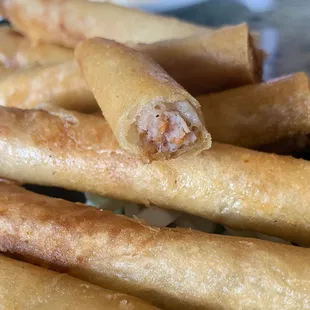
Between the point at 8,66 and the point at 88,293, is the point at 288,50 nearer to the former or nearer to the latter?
the point at 8,66

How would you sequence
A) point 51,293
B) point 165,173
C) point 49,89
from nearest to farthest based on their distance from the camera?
1. point 51,293
2. point 165,173
3. point 49,89

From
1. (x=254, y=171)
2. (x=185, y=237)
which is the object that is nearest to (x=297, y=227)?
(x=254, y=171)

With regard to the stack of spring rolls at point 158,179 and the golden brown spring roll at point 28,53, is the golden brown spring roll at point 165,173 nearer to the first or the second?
the stack of spring rolls at point 158,179

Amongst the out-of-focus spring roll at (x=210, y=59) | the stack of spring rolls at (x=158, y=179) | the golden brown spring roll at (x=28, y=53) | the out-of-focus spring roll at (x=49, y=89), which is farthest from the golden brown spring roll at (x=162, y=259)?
the golden brown spring roll at (x=28, y=53)

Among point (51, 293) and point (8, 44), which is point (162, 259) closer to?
point (51, 293)

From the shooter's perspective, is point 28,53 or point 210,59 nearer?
point 210,59

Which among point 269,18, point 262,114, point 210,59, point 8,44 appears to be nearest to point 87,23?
point 8,44
